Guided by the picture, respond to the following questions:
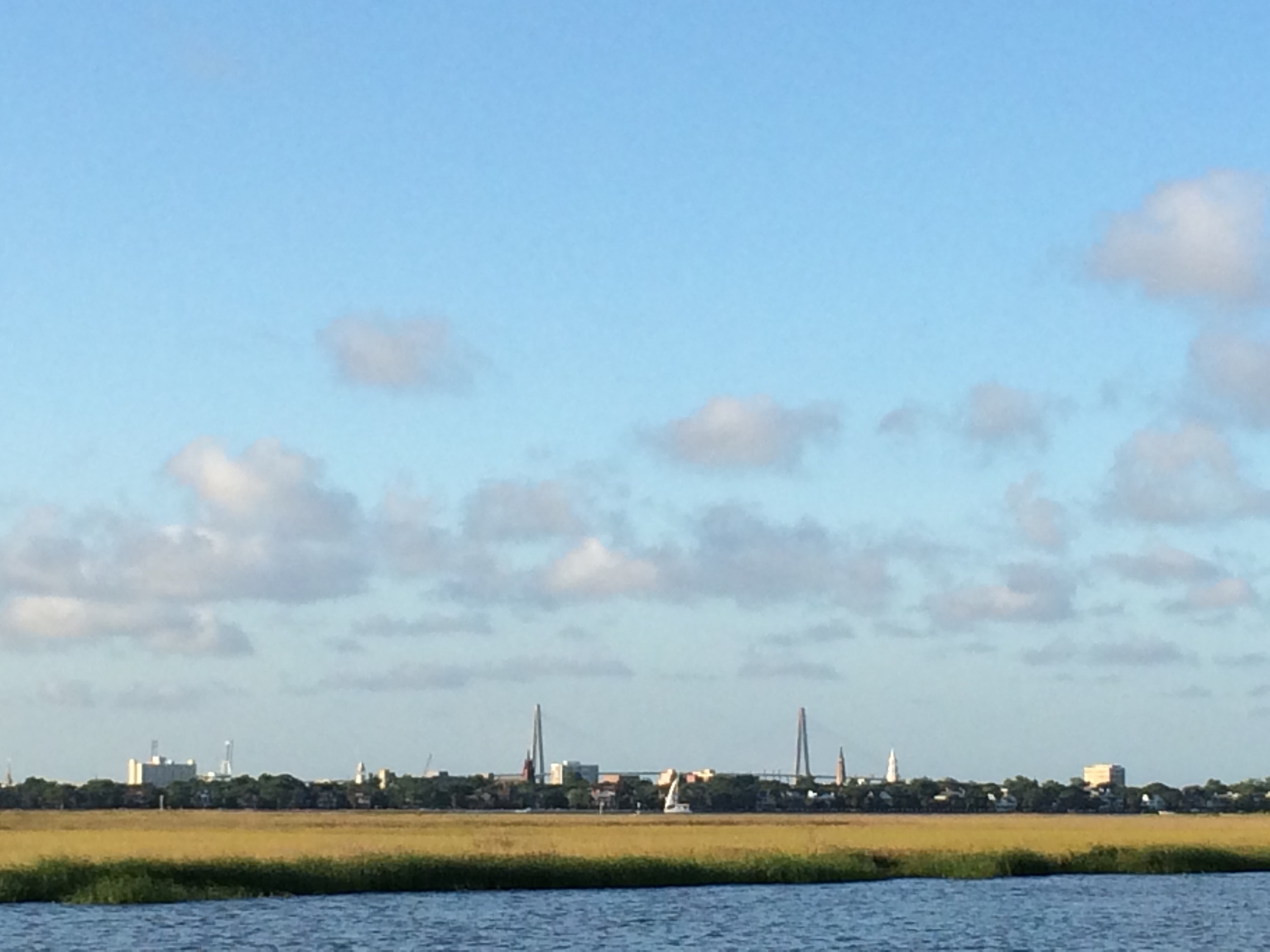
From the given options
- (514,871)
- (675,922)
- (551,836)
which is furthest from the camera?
(551,836)

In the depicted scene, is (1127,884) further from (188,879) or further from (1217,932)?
(188,879)

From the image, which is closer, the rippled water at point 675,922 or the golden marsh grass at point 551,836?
the rippled water at point 675,922

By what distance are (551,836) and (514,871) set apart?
2819 cm

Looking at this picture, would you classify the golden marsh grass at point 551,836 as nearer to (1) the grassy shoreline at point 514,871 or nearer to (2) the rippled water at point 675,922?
(1) the grassy shoreline at point 514,871

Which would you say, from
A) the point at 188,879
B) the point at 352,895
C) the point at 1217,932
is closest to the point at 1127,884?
the point at 1217,932

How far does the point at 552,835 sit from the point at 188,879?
42.4 metres

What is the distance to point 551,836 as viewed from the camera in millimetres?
116938

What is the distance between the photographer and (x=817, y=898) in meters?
87.2

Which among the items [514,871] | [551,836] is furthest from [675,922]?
[551,836]

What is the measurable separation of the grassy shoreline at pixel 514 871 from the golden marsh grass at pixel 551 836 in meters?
2.19

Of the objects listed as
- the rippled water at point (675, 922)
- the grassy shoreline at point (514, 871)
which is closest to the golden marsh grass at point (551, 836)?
the grassy shoreline at point (514, 871)

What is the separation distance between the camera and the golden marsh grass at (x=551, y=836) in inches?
3787

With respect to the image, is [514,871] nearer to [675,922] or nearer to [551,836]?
[675,922]

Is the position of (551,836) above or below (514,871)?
above
